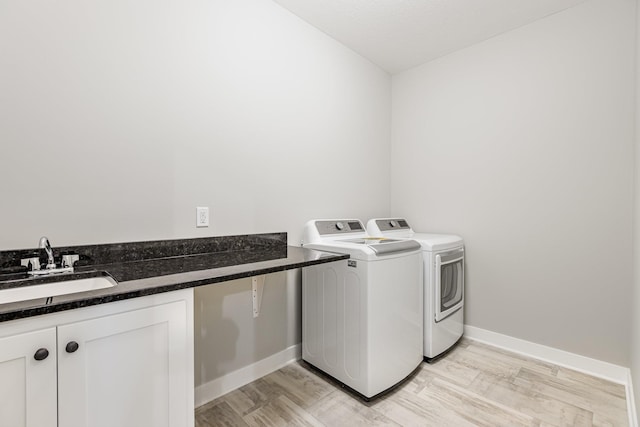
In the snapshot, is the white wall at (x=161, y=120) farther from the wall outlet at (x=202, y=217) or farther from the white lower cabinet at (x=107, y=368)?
the white lower cabinet at (x=107, y=368)

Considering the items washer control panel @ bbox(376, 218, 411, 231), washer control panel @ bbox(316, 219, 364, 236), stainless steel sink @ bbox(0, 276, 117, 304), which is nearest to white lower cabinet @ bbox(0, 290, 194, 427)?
stainless steel sink @ bbox(0, 276, 117, 304)

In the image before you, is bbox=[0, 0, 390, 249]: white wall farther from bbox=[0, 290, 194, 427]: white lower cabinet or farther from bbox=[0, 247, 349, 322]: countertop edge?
bbox=[0, 290, 194, 427]: white lower cabinet

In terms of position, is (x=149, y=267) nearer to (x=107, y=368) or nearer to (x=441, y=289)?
(x=107, y=368)

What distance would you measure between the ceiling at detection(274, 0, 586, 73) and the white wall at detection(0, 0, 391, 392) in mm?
147

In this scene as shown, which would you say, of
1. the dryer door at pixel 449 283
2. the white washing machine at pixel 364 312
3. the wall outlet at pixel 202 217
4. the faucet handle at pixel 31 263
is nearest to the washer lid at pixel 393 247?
the white washing machine at pixel 364 312

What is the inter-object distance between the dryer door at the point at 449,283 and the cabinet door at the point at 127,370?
171 cm

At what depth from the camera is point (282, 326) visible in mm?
2105

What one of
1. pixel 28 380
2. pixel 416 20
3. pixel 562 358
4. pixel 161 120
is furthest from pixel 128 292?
pixel 562 358

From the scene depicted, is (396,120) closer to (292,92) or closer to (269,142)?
(292,92)

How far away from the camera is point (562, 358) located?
210 centimetres

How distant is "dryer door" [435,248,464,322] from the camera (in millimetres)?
2131

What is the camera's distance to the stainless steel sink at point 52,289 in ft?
3.30

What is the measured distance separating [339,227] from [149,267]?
1.33 m

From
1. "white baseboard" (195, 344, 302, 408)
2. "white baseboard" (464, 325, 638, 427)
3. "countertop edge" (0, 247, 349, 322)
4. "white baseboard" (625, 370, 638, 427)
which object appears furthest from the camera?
"white baseboard" (464, 325, 638, 427)
